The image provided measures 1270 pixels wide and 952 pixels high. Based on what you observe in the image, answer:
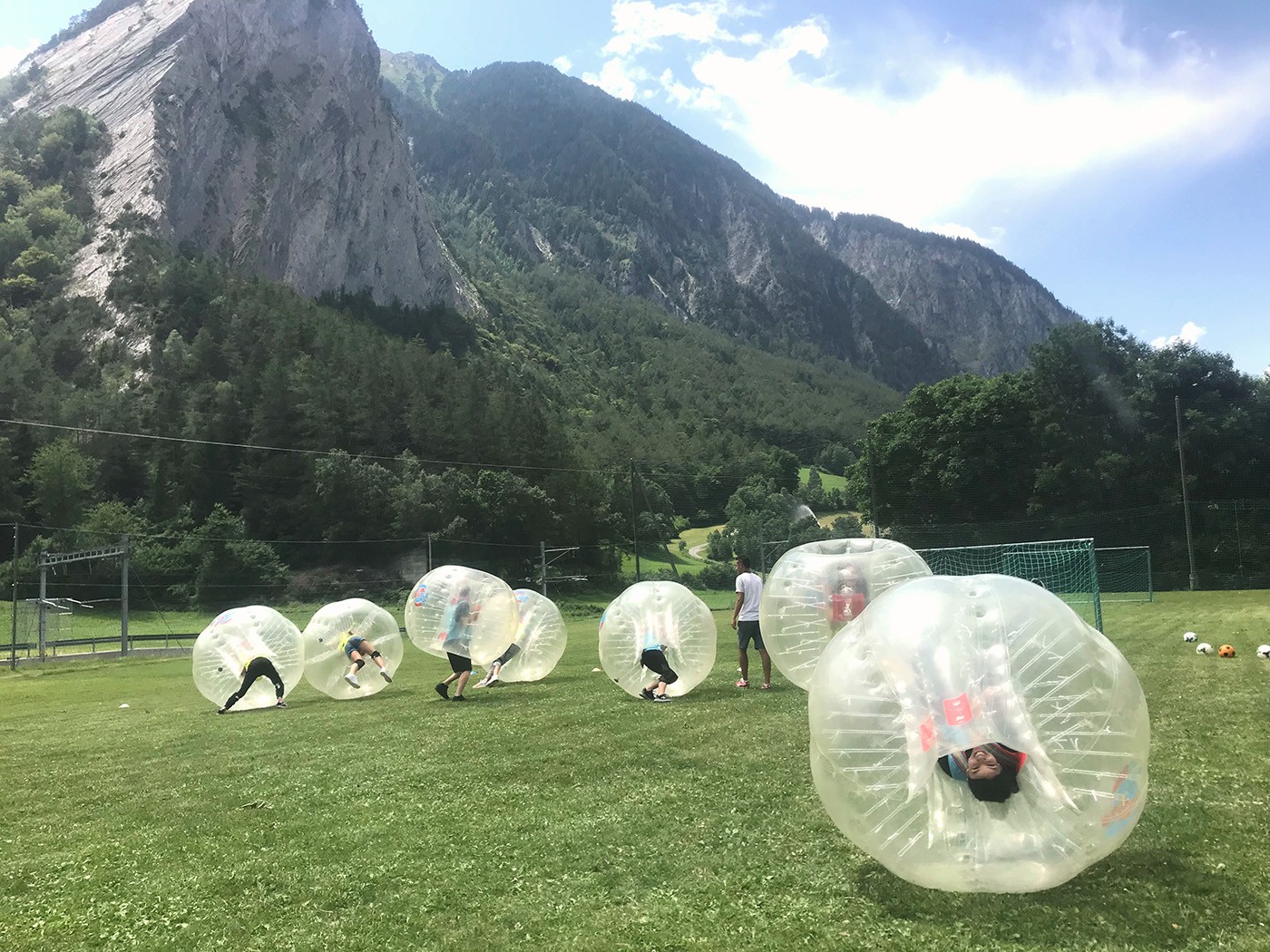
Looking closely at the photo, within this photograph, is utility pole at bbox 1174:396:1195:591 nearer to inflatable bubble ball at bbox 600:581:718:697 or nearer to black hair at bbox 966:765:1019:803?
inflatable bubble ball at bbox 600:581:718:697

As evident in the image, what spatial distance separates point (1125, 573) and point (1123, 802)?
41125 mm

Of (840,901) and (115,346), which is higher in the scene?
(115,346)

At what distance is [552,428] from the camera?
68.6 m

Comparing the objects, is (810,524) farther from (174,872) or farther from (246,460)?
(174,872)

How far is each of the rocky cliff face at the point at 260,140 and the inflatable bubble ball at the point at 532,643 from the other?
8081 cm

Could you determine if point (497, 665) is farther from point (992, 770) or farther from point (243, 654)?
point (992, 770)

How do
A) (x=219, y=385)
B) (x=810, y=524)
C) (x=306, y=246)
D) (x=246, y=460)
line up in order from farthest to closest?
(x=306, y=246), (x=219, y=385), (x=246, y=460), (x=810, y=524)

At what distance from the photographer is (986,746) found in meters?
3.81

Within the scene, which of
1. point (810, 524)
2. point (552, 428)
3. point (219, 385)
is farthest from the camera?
point (552, 428)

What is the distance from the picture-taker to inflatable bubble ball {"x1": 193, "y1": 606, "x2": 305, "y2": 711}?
42.8ft

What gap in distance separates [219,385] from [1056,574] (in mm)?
58109

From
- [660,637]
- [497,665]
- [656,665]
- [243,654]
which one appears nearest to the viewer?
[656,665]

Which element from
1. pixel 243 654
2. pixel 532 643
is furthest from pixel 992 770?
pixel 243 654

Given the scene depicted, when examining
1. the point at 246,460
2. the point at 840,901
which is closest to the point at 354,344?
the point at 246,460
